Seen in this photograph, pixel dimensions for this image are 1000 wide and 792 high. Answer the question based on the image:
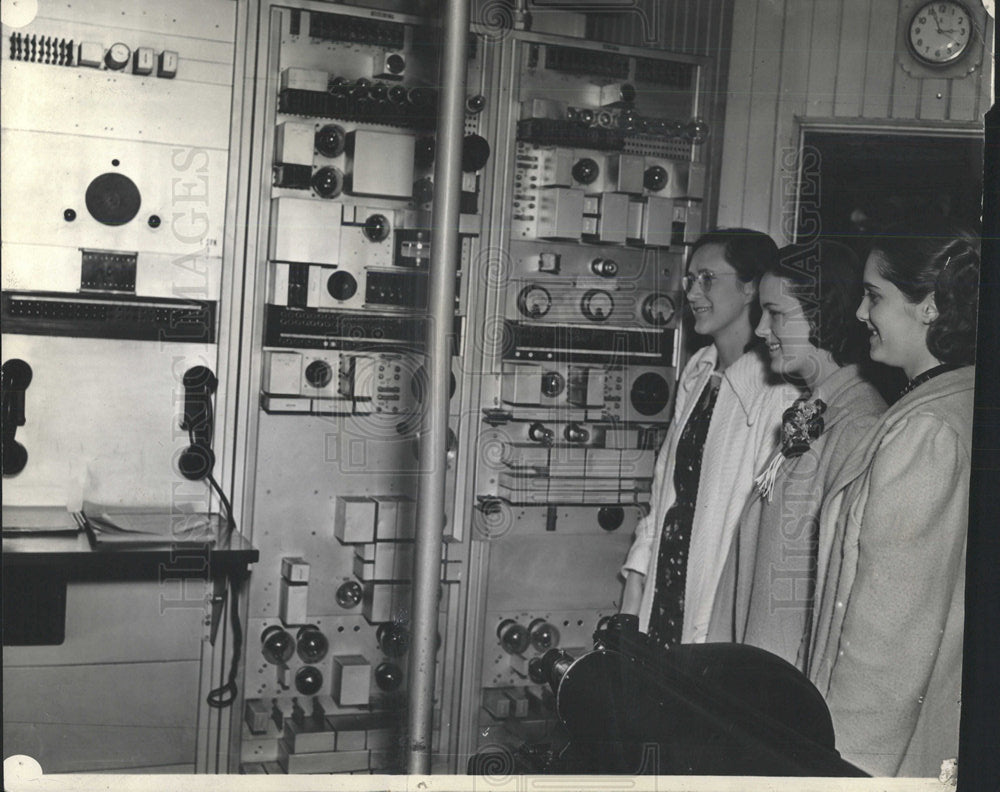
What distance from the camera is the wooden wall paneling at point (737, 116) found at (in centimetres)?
258

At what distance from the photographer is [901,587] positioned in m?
2.34

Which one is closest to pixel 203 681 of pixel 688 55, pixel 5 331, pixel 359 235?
pixel 5 331

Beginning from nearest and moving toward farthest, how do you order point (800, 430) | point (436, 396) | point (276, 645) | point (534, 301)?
1. point (436, 396)
2. point (800, 430)
3. point (534, 301)
4. point (276, 645)

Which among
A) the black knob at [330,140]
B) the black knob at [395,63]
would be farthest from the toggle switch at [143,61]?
the black knob at [395,63]

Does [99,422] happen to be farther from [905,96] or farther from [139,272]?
[905,96]

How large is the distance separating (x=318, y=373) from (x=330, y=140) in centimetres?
62

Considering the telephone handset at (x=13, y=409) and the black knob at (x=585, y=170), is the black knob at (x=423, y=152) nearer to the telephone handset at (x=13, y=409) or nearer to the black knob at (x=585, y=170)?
the black knob at (x=585, y=170)

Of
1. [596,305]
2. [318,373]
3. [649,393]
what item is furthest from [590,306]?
[318,373]

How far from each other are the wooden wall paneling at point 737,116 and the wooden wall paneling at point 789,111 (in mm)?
83

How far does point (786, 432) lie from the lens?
258 cm

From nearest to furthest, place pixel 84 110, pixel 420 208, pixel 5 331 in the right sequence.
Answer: pixel 84 110
pixel 5 331
pixel 420 208

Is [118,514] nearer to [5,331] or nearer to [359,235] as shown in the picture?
[5,331]

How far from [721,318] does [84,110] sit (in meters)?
1.64

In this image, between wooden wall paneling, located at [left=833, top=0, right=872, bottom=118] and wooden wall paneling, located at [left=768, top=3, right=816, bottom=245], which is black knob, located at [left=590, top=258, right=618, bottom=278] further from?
wooden wall paneling, located at [left=833, top=0, right=872, bottom=118]
